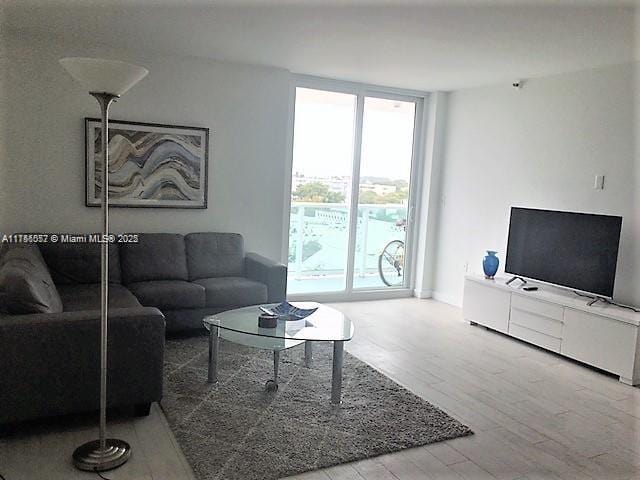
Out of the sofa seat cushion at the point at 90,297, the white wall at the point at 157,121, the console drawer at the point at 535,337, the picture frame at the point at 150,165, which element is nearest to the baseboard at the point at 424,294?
the console drawer at the point at 535,337

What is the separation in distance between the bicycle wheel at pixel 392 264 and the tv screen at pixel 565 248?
158 centimetres

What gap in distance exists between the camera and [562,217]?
470cm

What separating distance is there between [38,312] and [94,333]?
12.4 inches

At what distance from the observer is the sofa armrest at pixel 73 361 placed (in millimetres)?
2643

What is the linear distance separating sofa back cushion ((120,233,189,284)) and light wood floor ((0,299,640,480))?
5.48ft

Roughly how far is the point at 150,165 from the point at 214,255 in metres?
1.00

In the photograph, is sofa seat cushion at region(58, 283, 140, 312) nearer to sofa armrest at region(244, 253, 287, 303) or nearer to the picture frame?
the picture frame

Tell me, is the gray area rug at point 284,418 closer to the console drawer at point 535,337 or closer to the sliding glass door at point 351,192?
the console drawer at point 535,337

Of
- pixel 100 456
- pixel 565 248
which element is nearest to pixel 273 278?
pixel 100 456

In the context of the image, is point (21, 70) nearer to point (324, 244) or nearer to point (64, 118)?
point (64, 118)

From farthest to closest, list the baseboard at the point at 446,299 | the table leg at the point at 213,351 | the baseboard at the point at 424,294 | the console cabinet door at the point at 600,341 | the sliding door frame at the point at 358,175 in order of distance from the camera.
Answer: the baseboard at the point at 424,294, the baseboard at the point at 446,299, the sliding door frame at the point at 358,175, the console cabinet door at the point at 600,341, the table leg at the point at 213,351

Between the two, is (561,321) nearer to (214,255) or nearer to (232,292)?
(232,292)

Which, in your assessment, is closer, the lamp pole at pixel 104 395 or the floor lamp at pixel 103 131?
the floor lamp at pixel 103 131

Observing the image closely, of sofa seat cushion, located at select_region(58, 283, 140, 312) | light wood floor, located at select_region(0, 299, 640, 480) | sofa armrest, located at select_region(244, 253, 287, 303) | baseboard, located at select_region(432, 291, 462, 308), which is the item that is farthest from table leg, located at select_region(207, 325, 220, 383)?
baseboard, located at select_region(432, 291, 462, 308)
